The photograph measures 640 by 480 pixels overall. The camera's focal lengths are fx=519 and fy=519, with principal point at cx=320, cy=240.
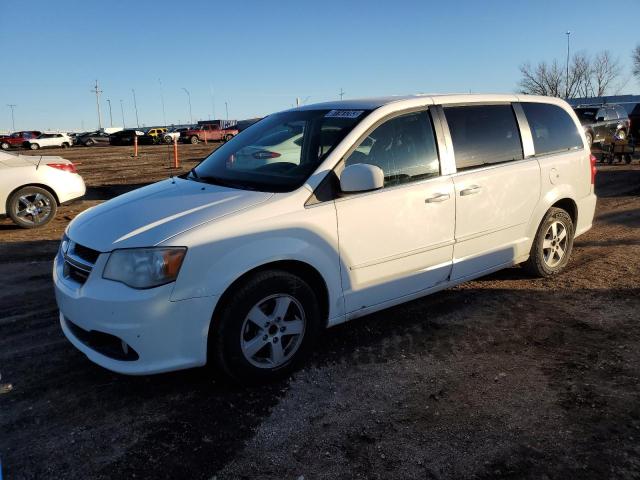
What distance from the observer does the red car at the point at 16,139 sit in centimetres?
4591

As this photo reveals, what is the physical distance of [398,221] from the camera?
3689 millimetres

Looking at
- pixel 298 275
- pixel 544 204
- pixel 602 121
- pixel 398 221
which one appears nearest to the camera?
pixel 298 275

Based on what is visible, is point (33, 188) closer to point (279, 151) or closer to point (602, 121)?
point (279, 151)

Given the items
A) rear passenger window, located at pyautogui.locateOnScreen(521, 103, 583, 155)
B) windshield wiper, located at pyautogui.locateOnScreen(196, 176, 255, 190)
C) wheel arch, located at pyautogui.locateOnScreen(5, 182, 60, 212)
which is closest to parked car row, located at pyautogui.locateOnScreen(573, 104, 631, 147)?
rear passenger window, located at pyautogui.locateOnScreen(521, 103, 583, 155)

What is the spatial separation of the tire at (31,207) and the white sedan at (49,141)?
4522 centimetres

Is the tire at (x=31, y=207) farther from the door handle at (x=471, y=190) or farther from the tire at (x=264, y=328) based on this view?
the door handle at (x=471, y=190)

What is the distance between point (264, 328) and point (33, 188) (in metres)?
6.72

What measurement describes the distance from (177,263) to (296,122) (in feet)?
6.01

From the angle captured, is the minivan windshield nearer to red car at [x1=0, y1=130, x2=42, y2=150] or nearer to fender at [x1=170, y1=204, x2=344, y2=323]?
fender at [x1=170, y1=204, x2=344, y2=323]

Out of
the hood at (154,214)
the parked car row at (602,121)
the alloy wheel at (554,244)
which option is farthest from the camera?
the parked car row at (602,121)

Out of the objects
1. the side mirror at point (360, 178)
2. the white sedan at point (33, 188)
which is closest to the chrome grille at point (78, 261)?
the side mirror at point (360, 178)

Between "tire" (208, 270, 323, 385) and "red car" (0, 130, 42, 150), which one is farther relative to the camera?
"red car" (0, 130, 42, 150)

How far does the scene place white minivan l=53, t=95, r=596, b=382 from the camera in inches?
116

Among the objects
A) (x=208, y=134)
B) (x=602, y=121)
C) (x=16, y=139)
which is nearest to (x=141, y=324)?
(x=602, y=121)
